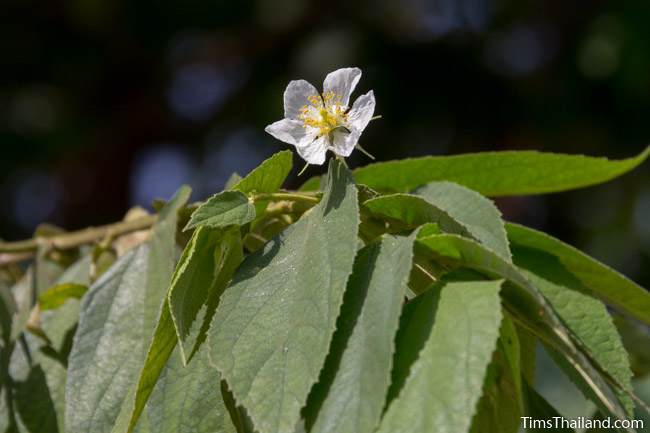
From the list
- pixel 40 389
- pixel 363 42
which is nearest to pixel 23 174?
pixel 363 42

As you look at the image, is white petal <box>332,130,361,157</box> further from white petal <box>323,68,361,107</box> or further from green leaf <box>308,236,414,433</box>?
green leaf <box>308,236,414,433</box>

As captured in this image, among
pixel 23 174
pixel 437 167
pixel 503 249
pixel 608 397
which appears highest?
pixel 23 174

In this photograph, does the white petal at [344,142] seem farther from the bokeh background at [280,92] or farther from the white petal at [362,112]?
the bokeh background at [280,92]

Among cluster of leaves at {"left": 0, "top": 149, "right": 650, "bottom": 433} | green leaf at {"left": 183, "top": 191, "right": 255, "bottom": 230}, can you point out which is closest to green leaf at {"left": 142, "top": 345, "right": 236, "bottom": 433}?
cluster of leaves at {"left": 0, "top": 149, "right": 650, "bottom": 433}

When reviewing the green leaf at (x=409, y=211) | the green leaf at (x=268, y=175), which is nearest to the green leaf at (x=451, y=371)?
the green leaf at (x=409, y=211)

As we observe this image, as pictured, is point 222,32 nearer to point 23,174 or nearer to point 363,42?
point 363,42
